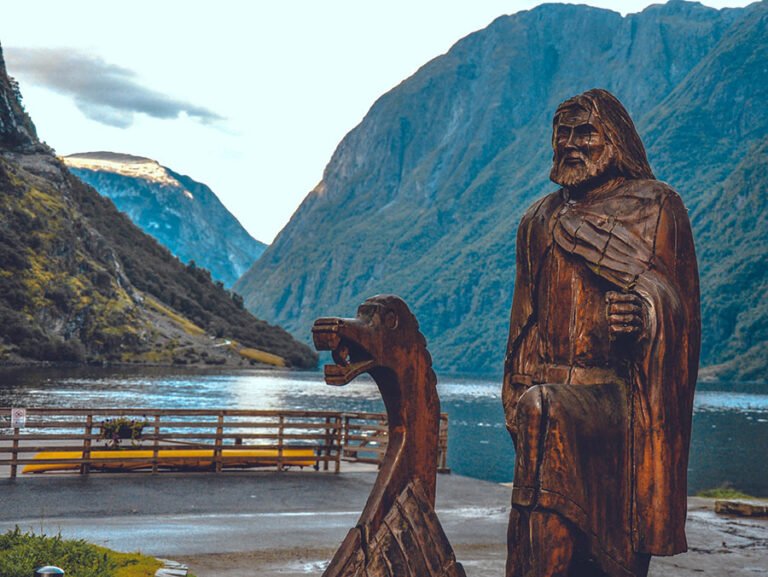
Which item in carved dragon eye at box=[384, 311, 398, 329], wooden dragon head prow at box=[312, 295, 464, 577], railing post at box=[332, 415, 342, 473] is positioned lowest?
railing post at box=[332, 415, 342, 473]

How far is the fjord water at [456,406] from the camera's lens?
5345cm

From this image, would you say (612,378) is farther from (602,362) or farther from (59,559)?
(59,559)

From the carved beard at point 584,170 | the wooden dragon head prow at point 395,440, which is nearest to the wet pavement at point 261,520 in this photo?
the wooden dragon head prow at point 395,440

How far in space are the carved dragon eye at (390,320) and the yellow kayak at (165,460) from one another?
16.1m

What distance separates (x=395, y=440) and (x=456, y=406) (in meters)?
99.0

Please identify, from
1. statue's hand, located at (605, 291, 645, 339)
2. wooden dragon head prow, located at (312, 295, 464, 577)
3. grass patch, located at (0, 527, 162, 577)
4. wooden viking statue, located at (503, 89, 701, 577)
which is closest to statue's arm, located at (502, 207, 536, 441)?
wooden viking statue, located at (503, 89, 701, 577)

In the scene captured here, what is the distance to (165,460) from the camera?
21.6 meters

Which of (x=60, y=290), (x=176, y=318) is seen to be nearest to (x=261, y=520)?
(x=60, y=290)

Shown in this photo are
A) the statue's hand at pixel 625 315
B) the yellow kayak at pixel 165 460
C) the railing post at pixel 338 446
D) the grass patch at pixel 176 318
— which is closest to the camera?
the statue's hand at pixel 625 315

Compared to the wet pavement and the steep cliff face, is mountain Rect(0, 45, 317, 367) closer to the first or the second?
the steep cliff face

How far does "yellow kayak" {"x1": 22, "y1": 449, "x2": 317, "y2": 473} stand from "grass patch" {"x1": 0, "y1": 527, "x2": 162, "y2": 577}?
11.3 metres

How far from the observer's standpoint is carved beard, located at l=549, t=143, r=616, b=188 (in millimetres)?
5844

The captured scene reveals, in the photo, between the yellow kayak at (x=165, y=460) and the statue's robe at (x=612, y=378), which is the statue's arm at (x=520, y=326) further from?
the yellow kayak at (x=165, y=460)

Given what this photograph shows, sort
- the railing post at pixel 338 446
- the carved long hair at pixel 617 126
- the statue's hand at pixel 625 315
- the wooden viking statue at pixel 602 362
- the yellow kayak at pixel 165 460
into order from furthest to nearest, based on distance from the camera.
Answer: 1. the railing post at pixel 338 446
2. the yellow kayak at pixel 165 460
3. the carved long hair at pixel 617 126
4. the statue's hand at pixel 625 315
5. the wooden viking statue at pixel 602 362
